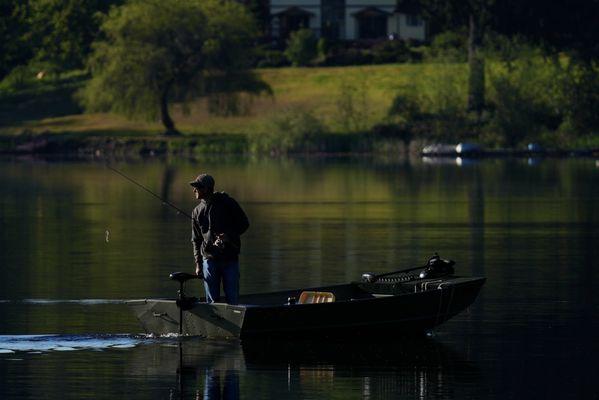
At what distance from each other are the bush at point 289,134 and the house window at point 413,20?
3814cm

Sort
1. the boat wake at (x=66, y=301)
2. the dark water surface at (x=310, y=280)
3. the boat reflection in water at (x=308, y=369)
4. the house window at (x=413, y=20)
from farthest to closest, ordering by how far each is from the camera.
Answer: the house window at (x=413, y=20) < the boat wake at (x=66, y=301) < the dark water surface at (x=310, y=280) < the boat reflection in water at (x=308, y=369)

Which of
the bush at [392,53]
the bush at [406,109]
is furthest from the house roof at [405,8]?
the bush at [406,109]

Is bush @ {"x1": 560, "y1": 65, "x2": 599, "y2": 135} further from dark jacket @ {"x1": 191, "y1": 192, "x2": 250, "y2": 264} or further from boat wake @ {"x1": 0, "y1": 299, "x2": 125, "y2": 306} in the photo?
dark jacket @ {"x1": 191, "y1": 192, "x2": 250, "y2": 264}

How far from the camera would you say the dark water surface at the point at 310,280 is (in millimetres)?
20953

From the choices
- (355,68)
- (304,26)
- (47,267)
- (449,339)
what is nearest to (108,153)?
(355,68)

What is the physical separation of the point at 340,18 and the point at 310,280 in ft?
406

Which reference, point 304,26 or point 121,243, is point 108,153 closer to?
point 304,26

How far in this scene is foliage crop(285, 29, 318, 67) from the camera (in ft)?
462

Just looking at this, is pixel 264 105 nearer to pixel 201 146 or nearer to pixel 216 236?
pixel 201 146

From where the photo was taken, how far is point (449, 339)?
80.0 ft

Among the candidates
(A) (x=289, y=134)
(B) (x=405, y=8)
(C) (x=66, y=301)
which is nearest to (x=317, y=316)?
(C) (x=66, y=301)

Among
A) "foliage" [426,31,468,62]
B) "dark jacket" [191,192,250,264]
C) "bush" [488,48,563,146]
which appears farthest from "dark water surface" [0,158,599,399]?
"foliage" [426,31,468,62]

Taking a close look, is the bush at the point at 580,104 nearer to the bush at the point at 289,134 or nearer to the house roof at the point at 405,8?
the bush at the point at 289,134

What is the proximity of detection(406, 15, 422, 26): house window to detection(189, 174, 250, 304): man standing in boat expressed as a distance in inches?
5058
